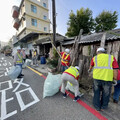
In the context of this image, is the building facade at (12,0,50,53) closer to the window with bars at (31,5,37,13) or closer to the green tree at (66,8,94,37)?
the window with bars at (31,5,37,13)

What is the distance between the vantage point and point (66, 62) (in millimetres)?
3785

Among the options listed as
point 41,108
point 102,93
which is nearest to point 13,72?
point 41,108

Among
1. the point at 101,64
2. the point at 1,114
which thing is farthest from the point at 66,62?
the point at 1,114

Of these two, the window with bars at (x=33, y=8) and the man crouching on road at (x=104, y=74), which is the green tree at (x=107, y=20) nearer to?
the window with bars at (x=33, y=8)

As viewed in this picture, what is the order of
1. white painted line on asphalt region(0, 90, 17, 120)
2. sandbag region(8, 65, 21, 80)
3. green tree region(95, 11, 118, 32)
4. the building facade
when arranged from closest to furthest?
1. white painted line on asphalt region(0, 90, 17, 120)
2. sandbag region(8, 65, 21, 80)
3. green tree region(95, 11, 118, 32)
4. the building facade

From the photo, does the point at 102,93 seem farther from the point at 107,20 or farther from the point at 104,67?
the point at 107,20

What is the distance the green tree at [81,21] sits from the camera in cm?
1700

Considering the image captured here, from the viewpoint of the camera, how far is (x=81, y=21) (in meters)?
17.1

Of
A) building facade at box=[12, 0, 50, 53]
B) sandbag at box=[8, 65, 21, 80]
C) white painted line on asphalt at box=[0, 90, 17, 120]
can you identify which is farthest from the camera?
building facade at box=[12, 0, 50, 53]

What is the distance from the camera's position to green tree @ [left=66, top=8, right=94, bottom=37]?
17.0m

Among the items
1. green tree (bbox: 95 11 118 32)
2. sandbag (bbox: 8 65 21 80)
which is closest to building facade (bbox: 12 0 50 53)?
sandbag (bbox: 8 65 21 80)

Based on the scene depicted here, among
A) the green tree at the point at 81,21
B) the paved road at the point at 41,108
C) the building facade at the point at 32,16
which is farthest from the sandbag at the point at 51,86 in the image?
the green tree at the point at 81,21

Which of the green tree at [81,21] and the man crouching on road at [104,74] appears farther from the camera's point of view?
the green tree at [81,21]

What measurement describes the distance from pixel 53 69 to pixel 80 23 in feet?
53.5
